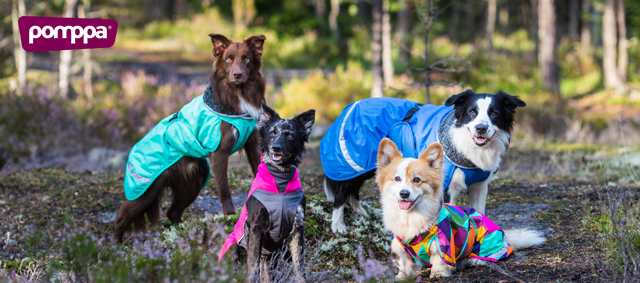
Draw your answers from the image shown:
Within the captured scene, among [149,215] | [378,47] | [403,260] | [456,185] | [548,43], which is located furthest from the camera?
[548,43]

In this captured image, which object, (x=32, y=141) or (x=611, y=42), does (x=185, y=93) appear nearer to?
(x=32, y=141)

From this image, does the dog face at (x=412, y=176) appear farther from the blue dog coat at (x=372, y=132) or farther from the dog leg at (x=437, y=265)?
the blue dog coat at (x=372, y=132)

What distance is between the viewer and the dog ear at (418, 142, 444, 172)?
371 centimetres

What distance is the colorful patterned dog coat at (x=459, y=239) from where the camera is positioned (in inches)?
146

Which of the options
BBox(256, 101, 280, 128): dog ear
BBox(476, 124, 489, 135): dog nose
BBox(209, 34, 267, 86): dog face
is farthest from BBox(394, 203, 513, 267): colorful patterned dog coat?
BBox(209, 34, 267, 86): dog face

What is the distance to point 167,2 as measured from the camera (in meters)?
33.6

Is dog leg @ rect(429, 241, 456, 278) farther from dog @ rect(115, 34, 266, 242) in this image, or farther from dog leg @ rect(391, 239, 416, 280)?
dog @ rect(115, 34, 266, 242)

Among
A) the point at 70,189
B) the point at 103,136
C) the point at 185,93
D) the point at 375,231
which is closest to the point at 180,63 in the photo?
the point at 185,93

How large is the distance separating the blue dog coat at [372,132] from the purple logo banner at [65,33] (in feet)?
11.5

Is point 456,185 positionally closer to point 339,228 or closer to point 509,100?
point 509,100

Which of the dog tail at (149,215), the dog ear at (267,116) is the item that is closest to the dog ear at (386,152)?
the dog ear at (267,116)

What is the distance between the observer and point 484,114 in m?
4.16

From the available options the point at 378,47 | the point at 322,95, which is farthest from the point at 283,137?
the point at 322,95

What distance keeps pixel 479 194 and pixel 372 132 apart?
115 cm
